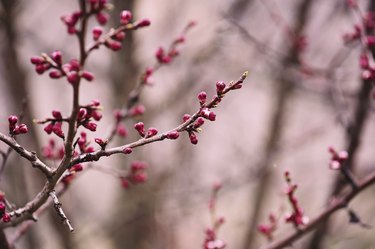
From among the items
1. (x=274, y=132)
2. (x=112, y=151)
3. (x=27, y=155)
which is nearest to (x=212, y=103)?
(x=112, y=151)

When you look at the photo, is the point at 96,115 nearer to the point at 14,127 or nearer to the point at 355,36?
the point at 14,127

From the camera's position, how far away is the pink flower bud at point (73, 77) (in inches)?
46.6

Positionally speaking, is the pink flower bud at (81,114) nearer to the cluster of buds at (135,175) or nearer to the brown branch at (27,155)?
the brown branch at (27,155)

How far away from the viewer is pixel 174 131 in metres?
1.36

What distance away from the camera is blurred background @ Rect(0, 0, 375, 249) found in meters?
4.20

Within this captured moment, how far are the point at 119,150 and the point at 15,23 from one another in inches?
129

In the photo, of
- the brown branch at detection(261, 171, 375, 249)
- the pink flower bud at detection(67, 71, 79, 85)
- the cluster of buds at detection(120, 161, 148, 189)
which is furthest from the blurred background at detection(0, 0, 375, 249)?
the pink flower bud at detection(67, 71, 79, 85)

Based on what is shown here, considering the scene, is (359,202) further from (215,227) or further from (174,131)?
(174,131)

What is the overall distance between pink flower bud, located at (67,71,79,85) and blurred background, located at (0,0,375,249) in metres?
2.65

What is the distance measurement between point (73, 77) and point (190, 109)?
3991 millimetres

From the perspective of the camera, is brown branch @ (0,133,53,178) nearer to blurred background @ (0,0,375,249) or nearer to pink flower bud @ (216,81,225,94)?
pink flower bud @ (216,81,225,94)

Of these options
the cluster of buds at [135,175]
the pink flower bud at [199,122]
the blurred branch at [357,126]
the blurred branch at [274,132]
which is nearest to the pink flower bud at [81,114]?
the pink flower bud at [199,122]

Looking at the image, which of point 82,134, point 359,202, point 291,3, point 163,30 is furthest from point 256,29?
point 82,134

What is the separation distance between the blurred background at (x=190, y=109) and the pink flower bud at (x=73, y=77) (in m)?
2.65
